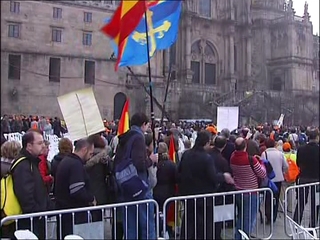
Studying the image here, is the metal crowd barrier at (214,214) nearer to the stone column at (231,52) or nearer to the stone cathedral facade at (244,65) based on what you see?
Answer: the stone cathedral facade at (244,65)

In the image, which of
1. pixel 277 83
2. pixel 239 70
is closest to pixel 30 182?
pixel 239 70

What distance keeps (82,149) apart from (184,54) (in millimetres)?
45957

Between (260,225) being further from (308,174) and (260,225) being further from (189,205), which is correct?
(189,205)

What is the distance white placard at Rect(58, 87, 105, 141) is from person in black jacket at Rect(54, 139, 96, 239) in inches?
7.8

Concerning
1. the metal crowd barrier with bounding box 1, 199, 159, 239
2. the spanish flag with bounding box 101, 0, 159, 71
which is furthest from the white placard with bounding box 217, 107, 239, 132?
the spanish flag with bounding box 101, 0, 159, 71

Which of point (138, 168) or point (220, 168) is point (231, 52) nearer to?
point (220, 168)

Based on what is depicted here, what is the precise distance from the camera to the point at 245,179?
8180 millimetres

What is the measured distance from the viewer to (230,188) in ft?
27.1

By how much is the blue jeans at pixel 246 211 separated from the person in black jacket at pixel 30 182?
3.42 m

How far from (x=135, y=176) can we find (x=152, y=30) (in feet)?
7.32

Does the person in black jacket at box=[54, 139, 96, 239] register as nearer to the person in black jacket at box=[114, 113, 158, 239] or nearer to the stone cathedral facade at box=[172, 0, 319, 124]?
the person in black jacket at box=[114, 113, 158, 239]

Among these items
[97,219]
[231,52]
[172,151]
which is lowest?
[97,219]

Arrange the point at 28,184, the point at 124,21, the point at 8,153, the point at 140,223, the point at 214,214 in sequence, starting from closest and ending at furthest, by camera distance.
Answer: the point at 28,184 < the point at 124,21 < the point at 8,153 < the point at 140,223 < the point at 214,214

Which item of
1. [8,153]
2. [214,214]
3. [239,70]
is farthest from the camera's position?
[239,70]
